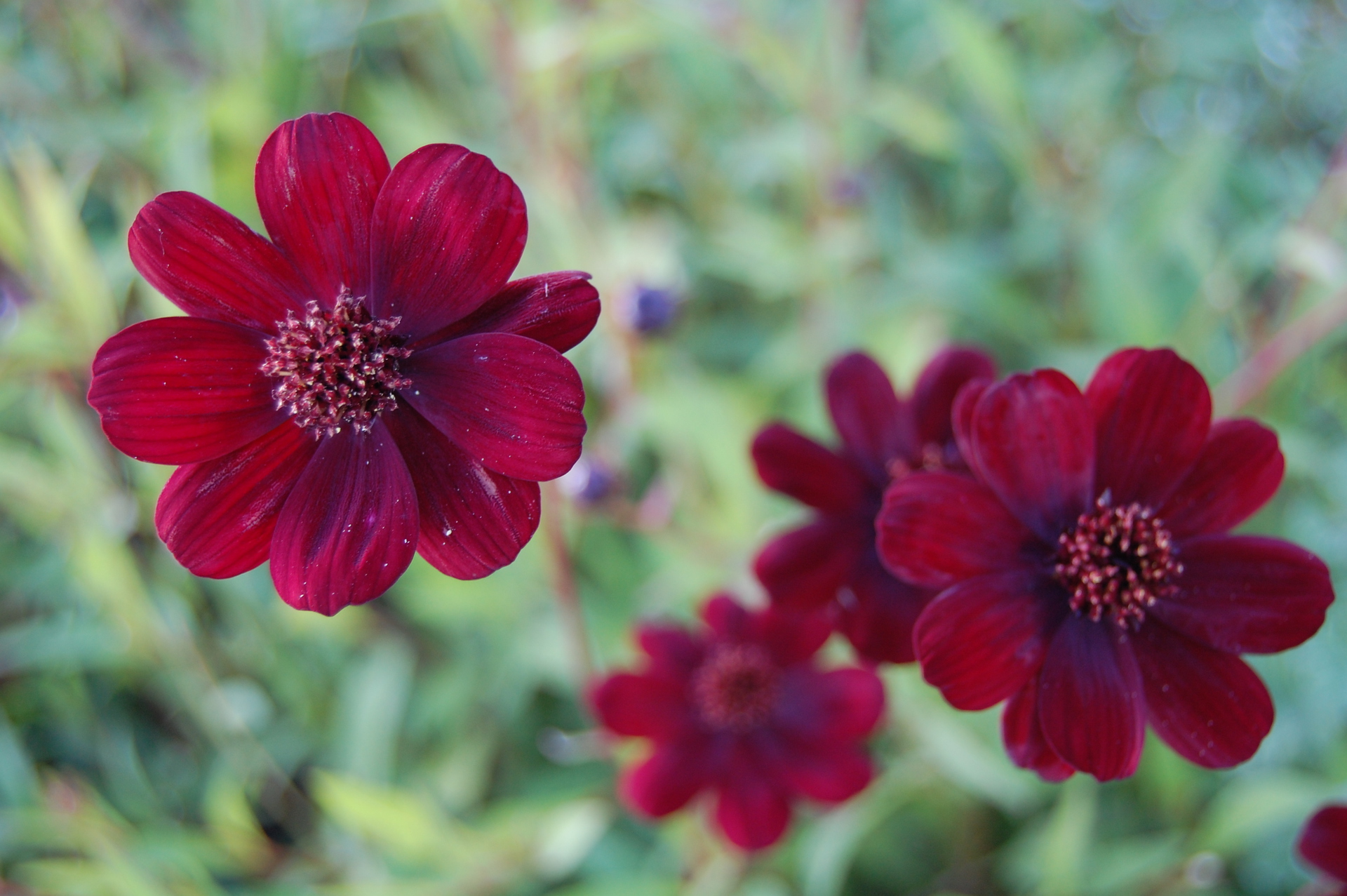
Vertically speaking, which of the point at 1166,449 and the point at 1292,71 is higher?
the point at 1292,71

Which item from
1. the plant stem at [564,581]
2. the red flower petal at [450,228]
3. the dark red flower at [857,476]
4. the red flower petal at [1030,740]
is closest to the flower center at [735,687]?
the plant stem at [564,581]

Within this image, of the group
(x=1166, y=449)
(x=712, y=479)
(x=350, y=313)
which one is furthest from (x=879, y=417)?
(x=712, y=479)

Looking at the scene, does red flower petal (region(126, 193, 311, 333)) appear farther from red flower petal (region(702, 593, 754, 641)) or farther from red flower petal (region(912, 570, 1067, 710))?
red flower petal (region(702, 593, 754, 641))

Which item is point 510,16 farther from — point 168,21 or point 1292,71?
point 1292,71

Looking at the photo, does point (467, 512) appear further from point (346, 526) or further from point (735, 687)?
point (735, 687)

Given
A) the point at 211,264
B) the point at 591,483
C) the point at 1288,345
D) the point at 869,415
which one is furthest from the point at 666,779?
the point at 1288,345

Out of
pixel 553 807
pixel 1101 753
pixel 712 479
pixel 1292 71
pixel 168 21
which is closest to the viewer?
pixel 1101 753
